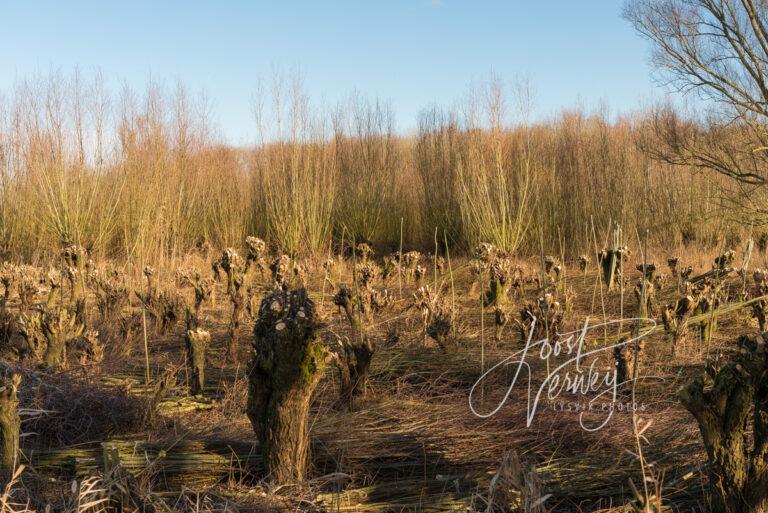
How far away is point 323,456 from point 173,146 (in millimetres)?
7901

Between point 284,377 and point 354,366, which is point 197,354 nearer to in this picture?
point 354,366

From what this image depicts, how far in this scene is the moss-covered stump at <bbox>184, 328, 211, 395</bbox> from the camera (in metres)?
3.76

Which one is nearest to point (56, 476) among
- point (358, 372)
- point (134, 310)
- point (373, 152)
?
point (358, 372)

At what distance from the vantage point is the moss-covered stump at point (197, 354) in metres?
3.76

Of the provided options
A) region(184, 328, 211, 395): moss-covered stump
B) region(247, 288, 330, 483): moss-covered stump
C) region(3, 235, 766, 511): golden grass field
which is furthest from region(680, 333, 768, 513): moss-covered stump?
region(184, 328, 211, 395): moss-covered stump

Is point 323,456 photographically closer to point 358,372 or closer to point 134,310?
point 358,372

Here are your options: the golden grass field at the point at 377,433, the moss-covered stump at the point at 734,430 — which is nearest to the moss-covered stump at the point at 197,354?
the golden grass field at the point at 377,433

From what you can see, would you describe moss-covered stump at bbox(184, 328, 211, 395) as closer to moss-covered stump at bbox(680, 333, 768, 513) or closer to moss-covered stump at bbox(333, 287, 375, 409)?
moss-covered stump at bbox(333, 287, 375, 409)

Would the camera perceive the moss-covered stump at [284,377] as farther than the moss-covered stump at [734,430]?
Yes

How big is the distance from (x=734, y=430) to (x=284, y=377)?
1.46 metres

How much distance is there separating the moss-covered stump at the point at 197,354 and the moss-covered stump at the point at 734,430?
245 cm

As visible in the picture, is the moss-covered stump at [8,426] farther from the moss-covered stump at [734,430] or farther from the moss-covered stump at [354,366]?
the moss-covered stump at [734,430]

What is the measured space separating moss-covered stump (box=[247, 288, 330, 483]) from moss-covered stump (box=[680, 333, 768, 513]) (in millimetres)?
1232

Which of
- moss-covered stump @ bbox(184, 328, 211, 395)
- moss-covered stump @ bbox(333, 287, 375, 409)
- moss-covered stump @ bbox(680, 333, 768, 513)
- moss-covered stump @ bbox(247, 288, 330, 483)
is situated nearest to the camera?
moss-covered stump @ bbox(680, 333, 768, 513)
